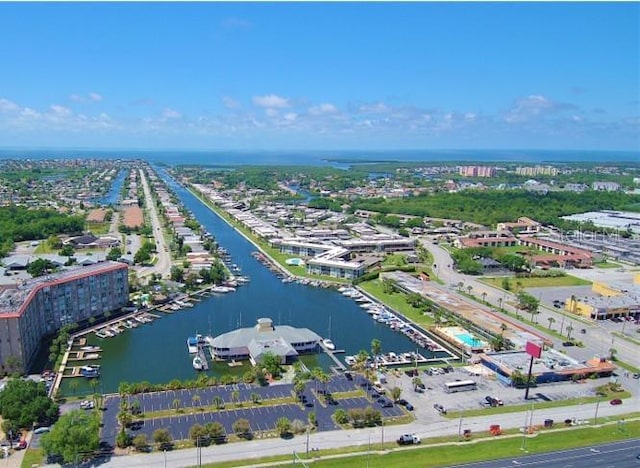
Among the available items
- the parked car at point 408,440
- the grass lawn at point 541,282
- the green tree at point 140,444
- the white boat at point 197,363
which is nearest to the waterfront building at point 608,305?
the grass lawn at point 541,282

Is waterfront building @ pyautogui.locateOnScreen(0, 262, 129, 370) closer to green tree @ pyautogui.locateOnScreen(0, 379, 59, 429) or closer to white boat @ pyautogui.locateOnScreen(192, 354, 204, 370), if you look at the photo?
green tree @ pyautogui.locateOnScreen(0, 379, 59, 429)

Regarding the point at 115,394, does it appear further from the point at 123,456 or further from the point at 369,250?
the point at 369,250

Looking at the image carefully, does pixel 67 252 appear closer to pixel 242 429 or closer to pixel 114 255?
pixel 114 255

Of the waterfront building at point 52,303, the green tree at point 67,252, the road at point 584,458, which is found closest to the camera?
the road at point 584,458

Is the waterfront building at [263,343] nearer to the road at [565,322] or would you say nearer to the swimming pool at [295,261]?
the road at [565,322]

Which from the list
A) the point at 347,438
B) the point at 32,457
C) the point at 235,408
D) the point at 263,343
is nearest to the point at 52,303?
the point at 263,343

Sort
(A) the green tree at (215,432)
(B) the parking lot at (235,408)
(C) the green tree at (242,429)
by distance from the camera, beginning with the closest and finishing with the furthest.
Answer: (A) the green tree at (215,432) → (C) the green tree at (242,429) → (B) the parking lot at (235,408)

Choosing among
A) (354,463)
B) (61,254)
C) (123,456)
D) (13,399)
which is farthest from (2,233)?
(354,463)
